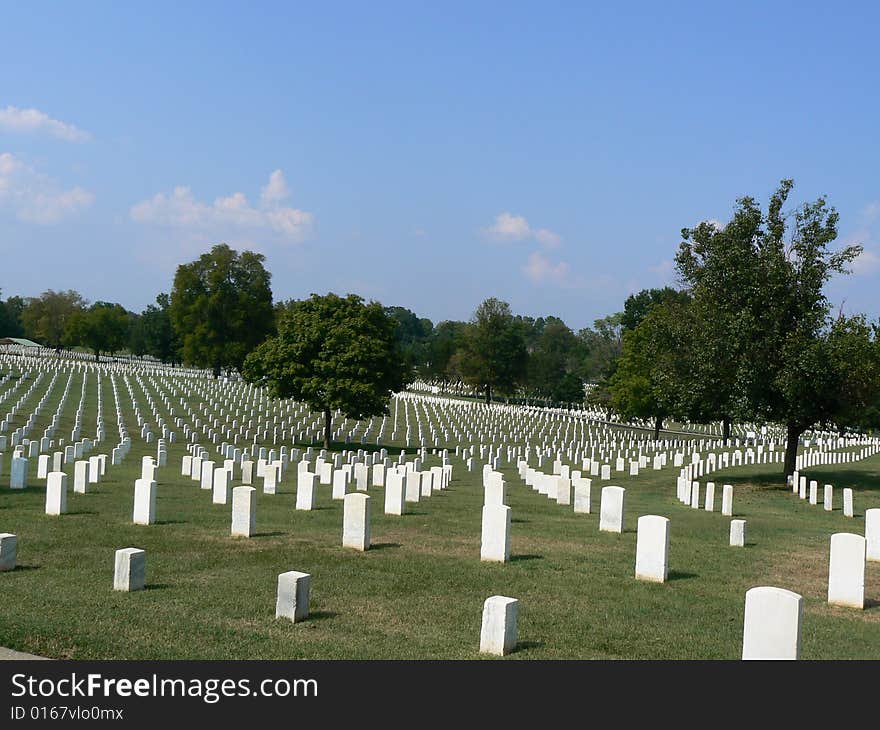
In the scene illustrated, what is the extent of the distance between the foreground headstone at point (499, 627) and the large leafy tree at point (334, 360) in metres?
33.1

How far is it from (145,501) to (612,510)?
7757 millimetres

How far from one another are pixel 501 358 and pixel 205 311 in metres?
30.8

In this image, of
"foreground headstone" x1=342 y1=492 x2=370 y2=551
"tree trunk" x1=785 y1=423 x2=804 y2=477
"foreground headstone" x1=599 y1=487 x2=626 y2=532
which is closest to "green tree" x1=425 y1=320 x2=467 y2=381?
"tree trunk" x1=785 y1=423 x2=804 y2=477

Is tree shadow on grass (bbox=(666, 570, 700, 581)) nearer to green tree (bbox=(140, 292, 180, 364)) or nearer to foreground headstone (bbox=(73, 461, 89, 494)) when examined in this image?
foreground headstone (bbox=(73, 461, 89, 494))

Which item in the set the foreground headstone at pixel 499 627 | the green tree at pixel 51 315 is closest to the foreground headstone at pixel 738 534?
the foreground headstone at pixel 499 627

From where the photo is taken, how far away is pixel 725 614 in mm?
9195

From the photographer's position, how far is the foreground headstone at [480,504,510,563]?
11.5m

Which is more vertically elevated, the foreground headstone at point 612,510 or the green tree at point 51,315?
the green tree at point 51,315

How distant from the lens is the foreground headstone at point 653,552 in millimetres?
10750

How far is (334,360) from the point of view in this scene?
137 feet

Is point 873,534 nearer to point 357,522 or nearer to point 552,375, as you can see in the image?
point 357,522

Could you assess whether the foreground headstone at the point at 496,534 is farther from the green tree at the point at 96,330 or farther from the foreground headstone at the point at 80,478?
the green tree at the point at 96,330

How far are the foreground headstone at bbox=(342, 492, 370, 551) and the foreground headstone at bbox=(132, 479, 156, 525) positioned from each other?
12.1ft
